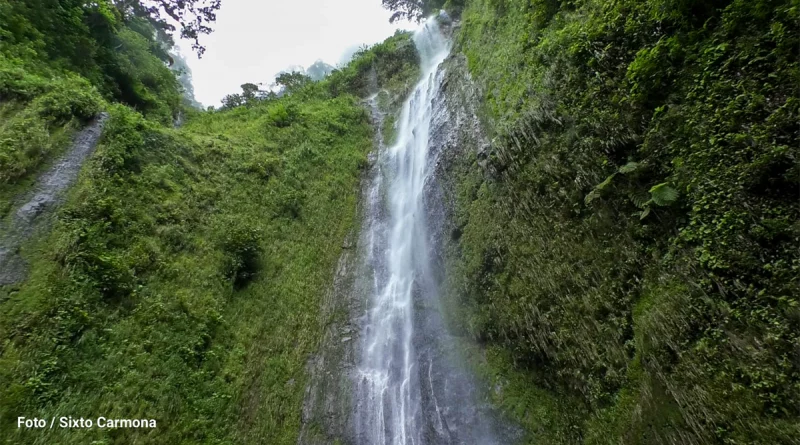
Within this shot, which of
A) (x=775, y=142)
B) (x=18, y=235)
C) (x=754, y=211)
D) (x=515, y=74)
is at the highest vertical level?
(x=515, y=74)

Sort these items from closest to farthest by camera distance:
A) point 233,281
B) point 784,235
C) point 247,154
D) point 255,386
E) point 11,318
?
point 784,235, point 11,318, point 255,386, point 233,281, point 247,154

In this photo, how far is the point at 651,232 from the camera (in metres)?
5.67

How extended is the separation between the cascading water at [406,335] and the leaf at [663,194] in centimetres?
563

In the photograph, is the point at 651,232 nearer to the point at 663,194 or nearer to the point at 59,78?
the point at 663,194

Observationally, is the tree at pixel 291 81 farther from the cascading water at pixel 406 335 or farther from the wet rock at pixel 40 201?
the wet rock at pixel 40 201

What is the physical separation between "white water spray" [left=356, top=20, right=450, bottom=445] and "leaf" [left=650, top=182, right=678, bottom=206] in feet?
22.9

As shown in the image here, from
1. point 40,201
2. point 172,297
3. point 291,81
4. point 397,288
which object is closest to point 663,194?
point 397,288

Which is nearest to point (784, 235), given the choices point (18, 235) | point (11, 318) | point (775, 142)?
point (775, 142)

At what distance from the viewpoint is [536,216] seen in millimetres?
8445

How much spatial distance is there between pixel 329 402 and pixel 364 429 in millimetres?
1240

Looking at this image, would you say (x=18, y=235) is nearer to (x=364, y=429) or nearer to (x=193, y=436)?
(x=193, y=436)

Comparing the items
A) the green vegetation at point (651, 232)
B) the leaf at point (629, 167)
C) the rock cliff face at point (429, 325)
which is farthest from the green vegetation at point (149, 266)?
the leaf at point (629, 167)

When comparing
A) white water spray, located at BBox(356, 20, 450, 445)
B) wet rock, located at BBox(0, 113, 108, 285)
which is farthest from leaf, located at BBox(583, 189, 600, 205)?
wet rock, located at BBox(0, 113, 108, 285)

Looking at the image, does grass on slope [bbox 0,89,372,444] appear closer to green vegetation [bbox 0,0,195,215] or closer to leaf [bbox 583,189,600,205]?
green vegetation [bbox 0,0,195,215]
